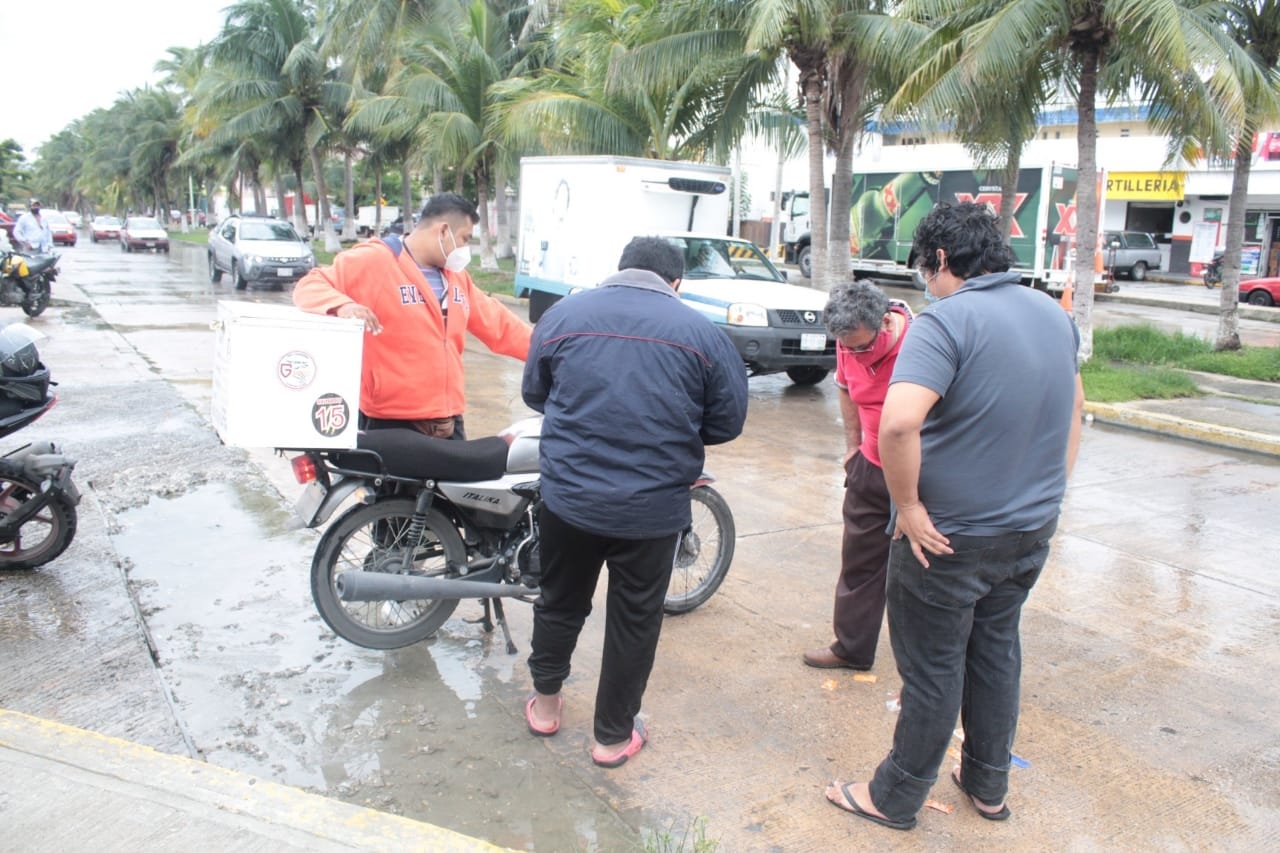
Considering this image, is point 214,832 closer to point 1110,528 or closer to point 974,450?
point 974,450

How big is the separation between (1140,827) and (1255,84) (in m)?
10.9

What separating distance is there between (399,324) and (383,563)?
1.00 m

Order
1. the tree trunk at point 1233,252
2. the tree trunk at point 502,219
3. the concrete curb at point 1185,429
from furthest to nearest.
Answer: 1. the tree trunk at point 502,219
2. the tree trunk at point 1233,252
3. the concrete curb at point 1185,429

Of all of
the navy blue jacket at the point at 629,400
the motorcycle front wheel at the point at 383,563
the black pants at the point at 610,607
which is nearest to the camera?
the navy blue jacket at the point at 629,400

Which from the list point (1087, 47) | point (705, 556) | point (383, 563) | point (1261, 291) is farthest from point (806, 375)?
point (1261, 291)

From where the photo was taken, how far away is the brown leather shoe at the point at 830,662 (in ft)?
14.5

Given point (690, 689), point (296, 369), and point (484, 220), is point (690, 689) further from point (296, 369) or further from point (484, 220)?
point (484, 220)

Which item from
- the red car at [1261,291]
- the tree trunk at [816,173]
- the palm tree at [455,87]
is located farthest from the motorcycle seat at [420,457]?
the red car at [1261,291]

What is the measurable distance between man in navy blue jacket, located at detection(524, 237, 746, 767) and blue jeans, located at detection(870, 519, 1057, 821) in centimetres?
75

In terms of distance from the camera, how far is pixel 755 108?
1753 cm

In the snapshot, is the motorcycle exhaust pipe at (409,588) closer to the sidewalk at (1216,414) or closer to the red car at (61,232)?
the sidewalk at (1216,414)

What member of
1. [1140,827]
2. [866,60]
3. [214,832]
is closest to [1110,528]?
[1140,827]

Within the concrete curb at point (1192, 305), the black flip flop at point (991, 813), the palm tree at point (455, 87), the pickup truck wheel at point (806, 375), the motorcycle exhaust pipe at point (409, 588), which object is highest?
the palm tree at point (455, 87)

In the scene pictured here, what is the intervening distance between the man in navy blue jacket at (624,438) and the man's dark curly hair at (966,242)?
75 centimetres
